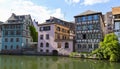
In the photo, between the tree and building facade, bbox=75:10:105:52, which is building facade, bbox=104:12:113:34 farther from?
the tree

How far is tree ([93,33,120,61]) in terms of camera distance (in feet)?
112

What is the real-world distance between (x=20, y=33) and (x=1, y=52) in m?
7.95

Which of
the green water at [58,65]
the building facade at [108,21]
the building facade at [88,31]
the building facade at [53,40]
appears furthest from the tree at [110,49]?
the building facade at [108,21]

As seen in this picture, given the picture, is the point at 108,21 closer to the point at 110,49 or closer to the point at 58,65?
the point at 110,49

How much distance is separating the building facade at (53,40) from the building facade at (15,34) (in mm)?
6241

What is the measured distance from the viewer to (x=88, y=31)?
46688 millimetres

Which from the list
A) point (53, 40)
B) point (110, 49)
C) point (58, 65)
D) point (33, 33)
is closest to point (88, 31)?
point (53, 40)

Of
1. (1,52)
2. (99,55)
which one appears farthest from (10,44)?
(99,55)

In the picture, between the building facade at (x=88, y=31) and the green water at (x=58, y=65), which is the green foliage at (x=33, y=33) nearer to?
the building facade at (x=88, y=31)

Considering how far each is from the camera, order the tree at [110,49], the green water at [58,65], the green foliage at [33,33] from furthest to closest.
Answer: the green foliage at [33,33]
the tree at [110,49]
the green water at [58,65]

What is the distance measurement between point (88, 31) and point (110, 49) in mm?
12627

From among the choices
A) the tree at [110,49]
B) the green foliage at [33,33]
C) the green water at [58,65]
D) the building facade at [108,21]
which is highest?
the building facade at [108,21]

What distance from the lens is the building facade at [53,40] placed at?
164 ft

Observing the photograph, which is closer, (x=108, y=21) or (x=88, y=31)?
(x=88, y=31)
